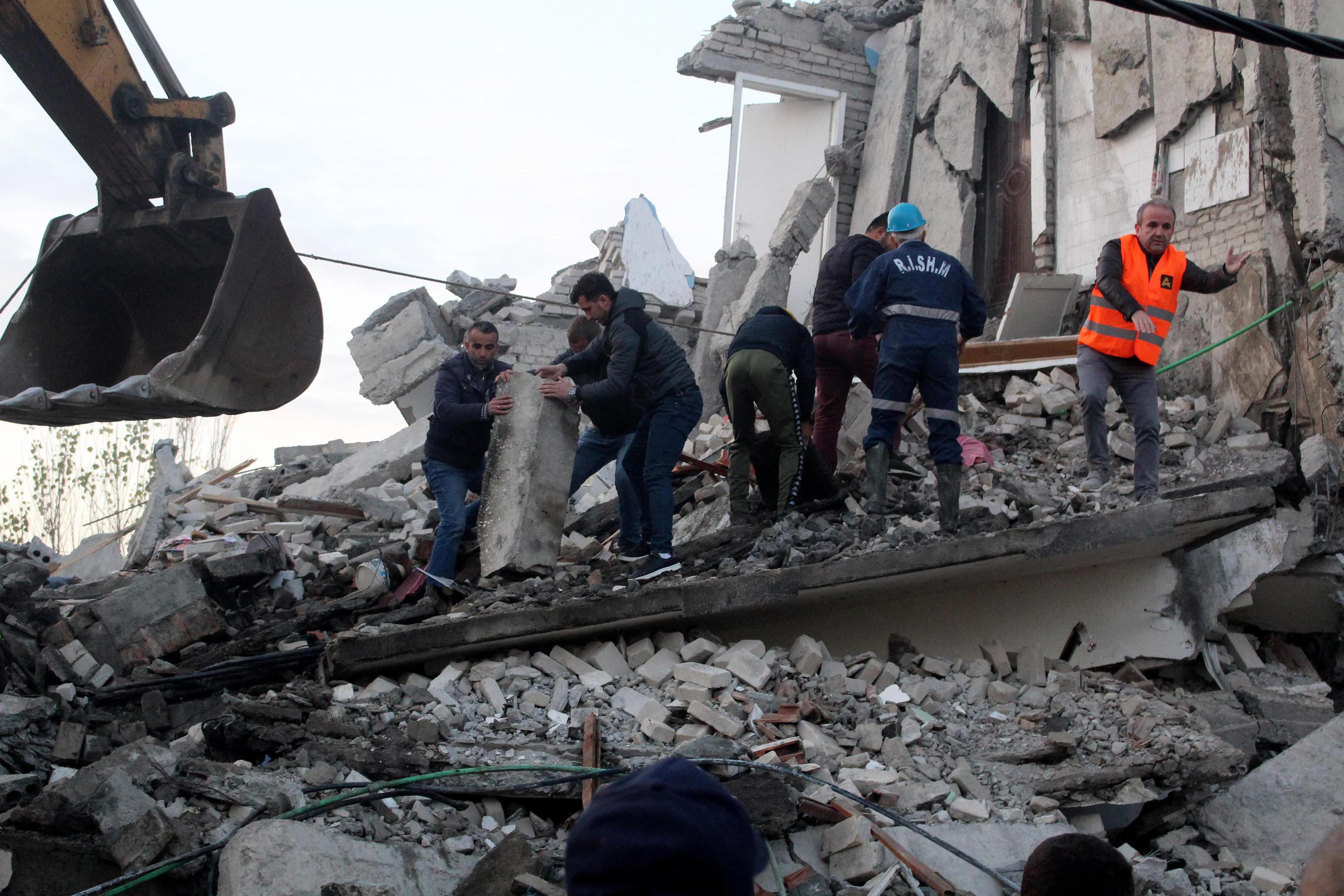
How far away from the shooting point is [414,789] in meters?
4.20

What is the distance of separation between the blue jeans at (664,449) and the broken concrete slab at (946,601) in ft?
2.04

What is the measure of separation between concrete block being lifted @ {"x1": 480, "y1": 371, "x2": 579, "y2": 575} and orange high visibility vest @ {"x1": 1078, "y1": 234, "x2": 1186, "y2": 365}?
307 cm

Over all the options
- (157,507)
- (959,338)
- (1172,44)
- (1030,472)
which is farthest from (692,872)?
(1172,44)

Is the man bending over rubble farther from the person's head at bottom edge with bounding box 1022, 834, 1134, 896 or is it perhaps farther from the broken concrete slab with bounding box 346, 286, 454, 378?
the broken concrete slab with bounding box 346, 286, 454, 378

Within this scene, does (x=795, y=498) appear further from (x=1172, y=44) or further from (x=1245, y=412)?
(x=1172, y=44)

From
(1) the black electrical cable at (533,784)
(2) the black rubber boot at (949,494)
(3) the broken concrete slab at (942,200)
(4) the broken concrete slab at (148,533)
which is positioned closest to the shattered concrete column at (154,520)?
(4) the broken concrete slab at (148,533)

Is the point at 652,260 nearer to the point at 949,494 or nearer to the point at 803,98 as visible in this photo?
the point at 803,98

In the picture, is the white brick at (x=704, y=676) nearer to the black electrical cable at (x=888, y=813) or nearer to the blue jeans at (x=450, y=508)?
the black electrical cable at (x=888, y=813)

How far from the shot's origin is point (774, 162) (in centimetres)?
1491

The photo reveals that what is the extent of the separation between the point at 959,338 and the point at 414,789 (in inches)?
152

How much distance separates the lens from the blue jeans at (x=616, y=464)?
22.5 ft

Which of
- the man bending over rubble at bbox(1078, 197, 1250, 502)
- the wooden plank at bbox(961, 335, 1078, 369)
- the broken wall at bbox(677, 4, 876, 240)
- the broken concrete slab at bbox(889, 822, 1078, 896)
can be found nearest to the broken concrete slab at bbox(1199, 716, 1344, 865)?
the broken concrete slab at bbox(889, 822, 1078, 896)

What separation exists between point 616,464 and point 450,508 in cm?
105

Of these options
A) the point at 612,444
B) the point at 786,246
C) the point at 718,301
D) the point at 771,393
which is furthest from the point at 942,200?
the point at 612,444
